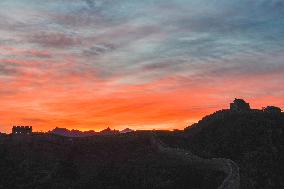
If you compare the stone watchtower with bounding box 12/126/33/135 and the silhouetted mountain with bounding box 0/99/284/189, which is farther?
the stone watchtower with bounding box 12/126/33/135

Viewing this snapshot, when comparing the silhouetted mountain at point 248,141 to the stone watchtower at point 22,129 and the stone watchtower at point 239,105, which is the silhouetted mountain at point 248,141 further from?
the stone watchtower at point 22,129

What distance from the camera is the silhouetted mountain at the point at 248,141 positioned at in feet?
193

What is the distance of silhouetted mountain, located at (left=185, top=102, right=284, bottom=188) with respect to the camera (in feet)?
193

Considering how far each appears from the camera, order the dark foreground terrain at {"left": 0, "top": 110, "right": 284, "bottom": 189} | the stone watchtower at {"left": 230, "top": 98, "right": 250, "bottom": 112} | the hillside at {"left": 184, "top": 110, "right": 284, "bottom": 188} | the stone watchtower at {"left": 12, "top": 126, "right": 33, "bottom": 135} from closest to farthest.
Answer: the dark foreground terrain at {"left": 0, "top": 110, "right": 284, "bottom": 189} < the hillside at {"left": 184, "top": 110, "right": 284, "bottom": 188} < the stone watchtower at {"left": 12, "top": 126, "right": 33, "bottom": 135} < the stone watchtower at {"left": 230, "top": 98, "right": 250, "bottom": 112}

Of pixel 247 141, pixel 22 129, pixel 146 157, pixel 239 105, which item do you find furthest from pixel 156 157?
pixel 239 105

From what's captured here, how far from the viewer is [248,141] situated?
70000 mm

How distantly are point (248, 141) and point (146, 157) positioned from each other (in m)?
17.9

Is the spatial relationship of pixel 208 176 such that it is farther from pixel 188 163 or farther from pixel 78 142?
pixel 78 142

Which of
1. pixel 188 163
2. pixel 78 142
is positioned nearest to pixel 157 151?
pixel 188 163

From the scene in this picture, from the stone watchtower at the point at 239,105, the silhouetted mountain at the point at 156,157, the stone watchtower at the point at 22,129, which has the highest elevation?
→ the stone watchtower at the point at 239,105

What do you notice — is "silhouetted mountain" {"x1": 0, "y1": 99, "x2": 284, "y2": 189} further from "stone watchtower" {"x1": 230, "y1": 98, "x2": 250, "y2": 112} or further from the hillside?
"stone watchtower" {"x1": 230, "y1": 98, "x2": 250, "y2": 112}

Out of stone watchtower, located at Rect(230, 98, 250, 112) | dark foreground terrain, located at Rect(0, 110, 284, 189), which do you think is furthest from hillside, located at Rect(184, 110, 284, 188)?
stone watchtower, located at Rect(230, 98, 250, 112)

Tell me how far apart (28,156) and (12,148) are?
3.61 meters

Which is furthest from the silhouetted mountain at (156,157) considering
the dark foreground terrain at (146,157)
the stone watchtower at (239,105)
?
the stone watchtower at (239,105)
